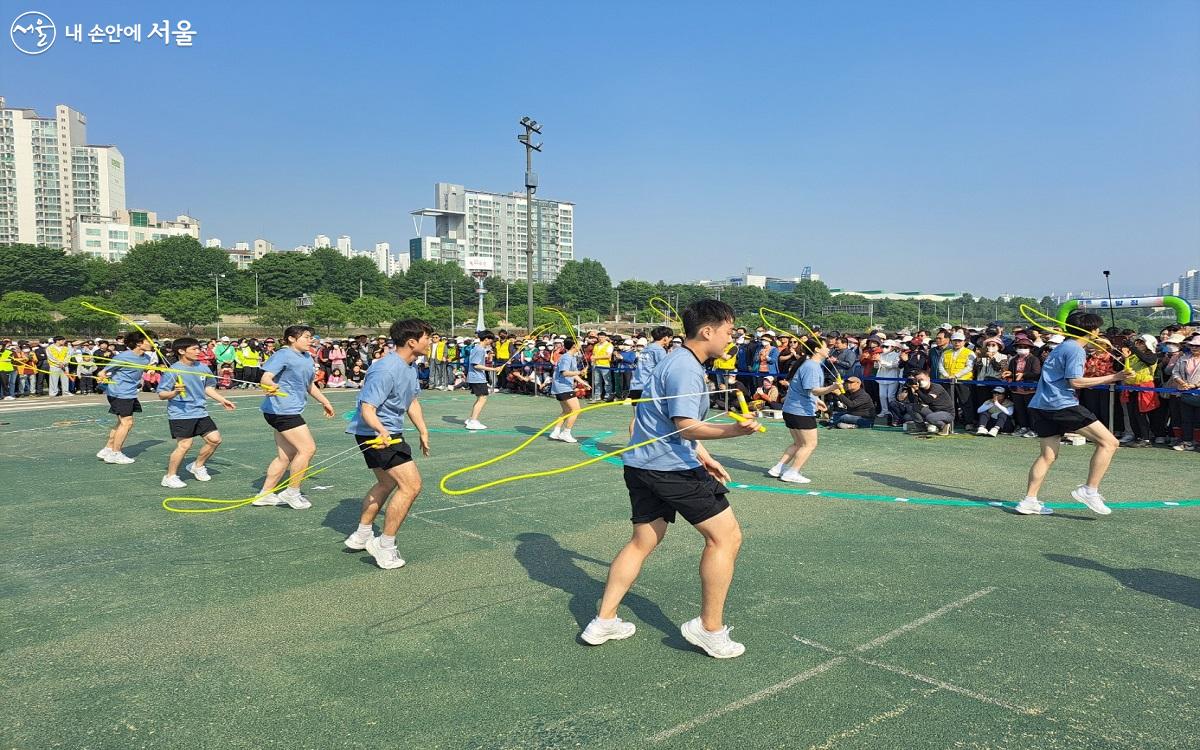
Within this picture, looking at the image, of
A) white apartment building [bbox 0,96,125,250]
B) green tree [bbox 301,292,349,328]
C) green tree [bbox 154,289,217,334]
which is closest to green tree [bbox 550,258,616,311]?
green tree [bbox 301,292,349,328]

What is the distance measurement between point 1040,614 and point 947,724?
180 centimetres

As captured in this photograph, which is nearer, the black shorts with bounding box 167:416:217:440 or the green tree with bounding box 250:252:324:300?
the black shorts with bounding box 167:416:217:440

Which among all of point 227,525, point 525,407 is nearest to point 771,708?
point 227,525

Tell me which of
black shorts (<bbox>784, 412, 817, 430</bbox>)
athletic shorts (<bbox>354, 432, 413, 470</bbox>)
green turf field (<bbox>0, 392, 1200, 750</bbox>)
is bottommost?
green turf field (<bbox>0, 392, 1200, 750</bbox>)

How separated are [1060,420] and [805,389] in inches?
103

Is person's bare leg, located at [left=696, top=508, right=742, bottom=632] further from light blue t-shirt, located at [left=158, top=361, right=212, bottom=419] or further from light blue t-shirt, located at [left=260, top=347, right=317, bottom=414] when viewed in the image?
light blue t-shirt, located at [left=158, top=361, right=212, bottom=419]

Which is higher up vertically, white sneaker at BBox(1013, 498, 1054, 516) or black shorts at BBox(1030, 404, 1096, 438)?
black shorts at BBox(1030, 404, 1096, 438)

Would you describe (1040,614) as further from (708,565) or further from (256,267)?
(256,267)

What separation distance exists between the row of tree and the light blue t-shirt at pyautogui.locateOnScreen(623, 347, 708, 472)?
5516 centimetres

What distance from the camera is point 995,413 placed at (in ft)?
43.4

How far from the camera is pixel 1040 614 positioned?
191 inches

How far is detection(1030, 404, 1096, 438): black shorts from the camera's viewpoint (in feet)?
23.6

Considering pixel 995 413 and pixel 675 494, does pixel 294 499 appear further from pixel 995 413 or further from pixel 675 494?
pixel 995 413

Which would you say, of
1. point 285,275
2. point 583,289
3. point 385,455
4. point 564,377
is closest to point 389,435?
point 385,455
